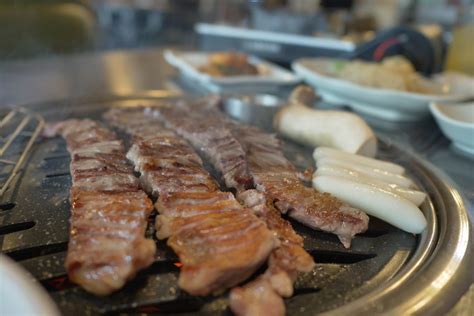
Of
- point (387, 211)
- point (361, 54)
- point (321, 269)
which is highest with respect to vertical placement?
point (361, 54)

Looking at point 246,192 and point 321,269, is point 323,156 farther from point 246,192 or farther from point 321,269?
point 321,269

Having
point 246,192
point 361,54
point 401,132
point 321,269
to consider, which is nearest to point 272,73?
point 361,54

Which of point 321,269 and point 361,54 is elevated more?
point 361,54

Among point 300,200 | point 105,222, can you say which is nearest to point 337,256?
point 300,200

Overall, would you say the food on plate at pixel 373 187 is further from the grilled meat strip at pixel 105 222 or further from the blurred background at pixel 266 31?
the blurred background at pixel 266 31

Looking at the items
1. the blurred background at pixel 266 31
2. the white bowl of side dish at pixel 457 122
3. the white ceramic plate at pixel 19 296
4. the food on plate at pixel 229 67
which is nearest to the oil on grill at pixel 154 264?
the white ceramic plate at pixel 19 296

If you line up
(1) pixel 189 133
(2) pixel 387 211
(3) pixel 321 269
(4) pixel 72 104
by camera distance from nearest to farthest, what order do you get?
(3) pixel 321 269 → (2) pixel 387 211 → (1) pixel 189 133 → (4) pixel 72 104
